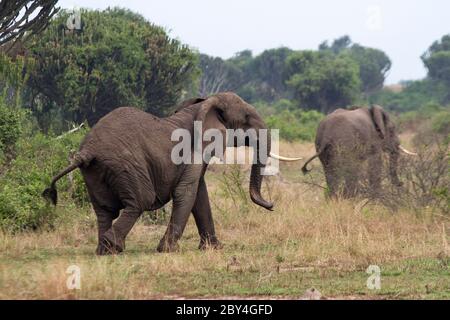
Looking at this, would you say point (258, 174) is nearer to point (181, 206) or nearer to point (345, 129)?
point (181, 206)

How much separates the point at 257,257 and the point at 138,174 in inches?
60.5

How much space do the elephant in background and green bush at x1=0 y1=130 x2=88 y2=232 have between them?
2.97 feet

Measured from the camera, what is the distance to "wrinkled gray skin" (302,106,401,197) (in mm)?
15587

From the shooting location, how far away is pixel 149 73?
94.1 feet

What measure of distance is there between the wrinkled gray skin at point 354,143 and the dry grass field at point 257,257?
2.71 feet

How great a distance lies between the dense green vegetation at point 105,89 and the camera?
13.1 metres

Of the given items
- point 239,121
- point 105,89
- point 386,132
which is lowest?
point 239,121

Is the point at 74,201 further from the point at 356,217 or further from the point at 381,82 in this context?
the point at 381,82

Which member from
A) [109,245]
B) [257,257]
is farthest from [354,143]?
[109,245]

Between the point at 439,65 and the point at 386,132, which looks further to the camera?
the point at 439,65

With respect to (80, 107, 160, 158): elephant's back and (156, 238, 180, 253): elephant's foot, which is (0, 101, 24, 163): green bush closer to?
(80, 107, 160, 158): elephant's back

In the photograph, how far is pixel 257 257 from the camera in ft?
33.5

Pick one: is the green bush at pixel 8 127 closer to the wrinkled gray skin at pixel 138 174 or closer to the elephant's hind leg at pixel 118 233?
the wrinkled gray skin at pixel 138 174

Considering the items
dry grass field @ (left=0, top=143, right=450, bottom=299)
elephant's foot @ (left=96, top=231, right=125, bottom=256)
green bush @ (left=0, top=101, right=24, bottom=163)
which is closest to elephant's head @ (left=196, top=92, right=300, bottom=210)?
dry grass field @ (left=0, top=143, right=450, bottom=299)
